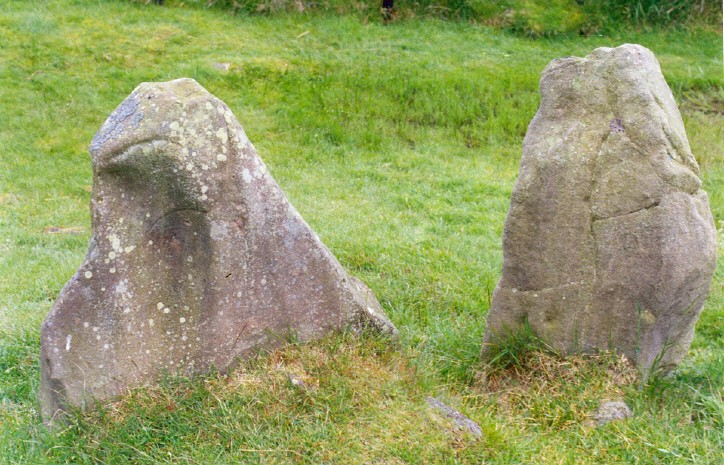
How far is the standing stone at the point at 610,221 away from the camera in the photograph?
3984mm

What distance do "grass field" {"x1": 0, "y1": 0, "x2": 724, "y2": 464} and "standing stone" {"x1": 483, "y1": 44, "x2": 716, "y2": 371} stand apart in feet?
0.73

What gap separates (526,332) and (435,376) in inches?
20.8

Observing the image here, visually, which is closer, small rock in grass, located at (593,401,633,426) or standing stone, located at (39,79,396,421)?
standing stone, located at (39,79,396,421)

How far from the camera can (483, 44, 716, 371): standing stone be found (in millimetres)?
3984

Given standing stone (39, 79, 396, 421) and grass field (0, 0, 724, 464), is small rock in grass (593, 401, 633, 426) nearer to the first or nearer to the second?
grass field (0, 0, 724, 464)

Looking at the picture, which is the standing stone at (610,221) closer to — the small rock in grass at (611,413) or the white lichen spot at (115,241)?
the small rock in grass at (611,413)

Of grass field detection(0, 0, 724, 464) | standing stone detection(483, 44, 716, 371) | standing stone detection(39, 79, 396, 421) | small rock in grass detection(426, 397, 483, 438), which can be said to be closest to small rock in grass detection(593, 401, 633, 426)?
grass field detection(0, 0, 724, 464)

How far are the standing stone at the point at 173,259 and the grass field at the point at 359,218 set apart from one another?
0.54ft

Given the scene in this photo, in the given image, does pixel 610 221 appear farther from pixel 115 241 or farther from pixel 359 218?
pixel 359 218

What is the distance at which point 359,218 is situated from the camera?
7.12 meters

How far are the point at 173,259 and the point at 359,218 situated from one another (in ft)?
11.3

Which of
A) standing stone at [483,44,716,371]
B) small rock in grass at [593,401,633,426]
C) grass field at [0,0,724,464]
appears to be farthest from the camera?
standing stone at [483,44,716,371]

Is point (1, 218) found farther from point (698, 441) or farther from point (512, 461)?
point (698, 441)

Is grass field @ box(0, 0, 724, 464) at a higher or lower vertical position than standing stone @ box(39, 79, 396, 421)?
lower
